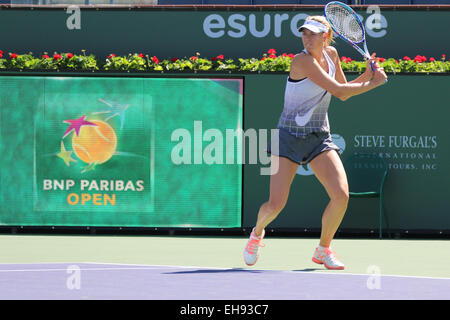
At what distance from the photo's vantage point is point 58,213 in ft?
37.4

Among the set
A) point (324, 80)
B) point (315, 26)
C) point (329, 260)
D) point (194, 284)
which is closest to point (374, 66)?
point (324, 80)

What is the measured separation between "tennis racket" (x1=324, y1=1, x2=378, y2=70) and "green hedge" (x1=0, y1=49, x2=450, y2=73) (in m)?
3.54

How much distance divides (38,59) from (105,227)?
7.77 feet

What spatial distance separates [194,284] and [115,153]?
5030 mm

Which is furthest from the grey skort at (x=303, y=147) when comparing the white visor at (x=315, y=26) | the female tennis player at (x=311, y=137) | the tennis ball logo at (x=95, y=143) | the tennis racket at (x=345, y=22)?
the tennis ball logo at (x=95, y=143)

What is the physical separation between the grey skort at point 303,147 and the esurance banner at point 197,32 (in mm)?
5331

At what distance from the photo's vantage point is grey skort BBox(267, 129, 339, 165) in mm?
7426

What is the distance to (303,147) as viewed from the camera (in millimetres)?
7434

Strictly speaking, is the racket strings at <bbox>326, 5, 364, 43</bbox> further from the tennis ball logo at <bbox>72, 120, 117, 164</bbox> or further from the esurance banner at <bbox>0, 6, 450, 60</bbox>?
the esurance banner at <bbox>0, 6, 450, 60</bbox>

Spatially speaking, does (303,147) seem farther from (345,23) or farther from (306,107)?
(345,23)

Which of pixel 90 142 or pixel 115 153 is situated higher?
pixel 90 142

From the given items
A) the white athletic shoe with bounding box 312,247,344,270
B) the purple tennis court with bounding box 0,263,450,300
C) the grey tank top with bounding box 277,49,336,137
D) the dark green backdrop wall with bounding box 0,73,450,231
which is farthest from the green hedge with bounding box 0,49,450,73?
the purple tennis court with bounding box 0,263,450,300

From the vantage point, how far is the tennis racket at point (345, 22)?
25.6ft
